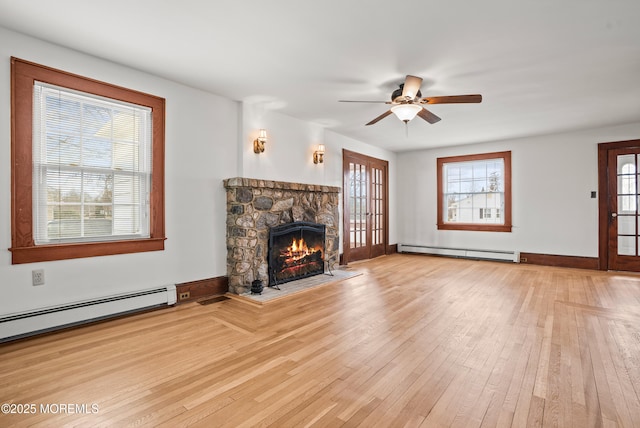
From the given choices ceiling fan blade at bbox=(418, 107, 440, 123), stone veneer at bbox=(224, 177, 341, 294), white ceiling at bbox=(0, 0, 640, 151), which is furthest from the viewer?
stone veneer at bbox=(224, 177, 341, 294)

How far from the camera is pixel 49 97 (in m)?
2.89

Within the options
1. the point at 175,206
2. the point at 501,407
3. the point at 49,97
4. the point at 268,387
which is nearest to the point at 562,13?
the point at 501,407

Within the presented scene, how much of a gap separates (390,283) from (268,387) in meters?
3.13

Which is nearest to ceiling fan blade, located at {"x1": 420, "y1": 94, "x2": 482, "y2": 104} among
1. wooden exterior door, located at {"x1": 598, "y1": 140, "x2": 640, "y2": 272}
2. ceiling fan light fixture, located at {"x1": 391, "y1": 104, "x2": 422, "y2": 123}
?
ceiling fan light fixture, located at {"x1": 391, "y1": 104, "x2": 422, "y2": 123}

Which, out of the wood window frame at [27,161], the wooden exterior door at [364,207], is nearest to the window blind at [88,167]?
the wood window frame at [27,161]

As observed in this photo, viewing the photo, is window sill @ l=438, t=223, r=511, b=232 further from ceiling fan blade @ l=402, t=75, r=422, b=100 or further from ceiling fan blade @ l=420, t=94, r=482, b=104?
ceiling fan blade @ l=402, t=75, r=422, b=100

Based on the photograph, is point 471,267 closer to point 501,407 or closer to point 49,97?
point 501,407

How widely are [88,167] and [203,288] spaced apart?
6.14 ft

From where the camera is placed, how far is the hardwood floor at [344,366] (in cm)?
173

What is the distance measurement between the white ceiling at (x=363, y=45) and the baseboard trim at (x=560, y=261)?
280 cm

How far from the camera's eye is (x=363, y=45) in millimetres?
2877

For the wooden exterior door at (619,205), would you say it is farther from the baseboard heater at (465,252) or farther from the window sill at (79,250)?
the window sill at (79,250)

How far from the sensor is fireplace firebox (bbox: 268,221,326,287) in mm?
4473

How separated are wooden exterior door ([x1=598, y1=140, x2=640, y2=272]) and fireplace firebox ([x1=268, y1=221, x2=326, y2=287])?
203 inches
